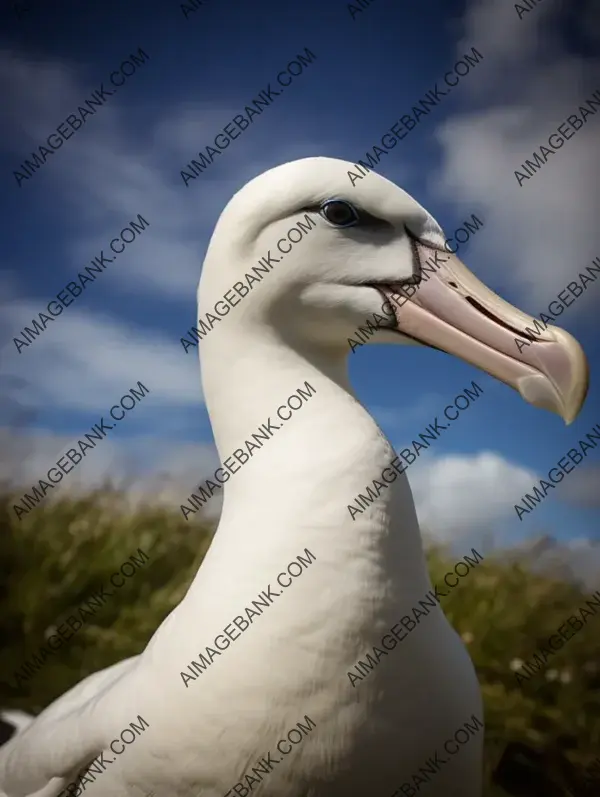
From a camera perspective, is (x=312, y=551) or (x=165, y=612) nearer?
(x=312, y=551)

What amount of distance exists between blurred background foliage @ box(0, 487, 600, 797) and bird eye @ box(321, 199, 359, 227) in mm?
1481

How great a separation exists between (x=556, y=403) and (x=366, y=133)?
1677 millimetres

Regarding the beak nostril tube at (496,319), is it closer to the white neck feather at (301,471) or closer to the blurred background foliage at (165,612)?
the white neck feather at (301,471)

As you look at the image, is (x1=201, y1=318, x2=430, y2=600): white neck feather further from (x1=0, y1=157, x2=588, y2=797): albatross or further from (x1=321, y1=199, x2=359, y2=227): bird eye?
(x1=321, y1=199, x2=359, y2=227): bird eye

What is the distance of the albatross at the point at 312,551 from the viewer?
89 cm

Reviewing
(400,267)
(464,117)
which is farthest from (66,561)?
(464,117)

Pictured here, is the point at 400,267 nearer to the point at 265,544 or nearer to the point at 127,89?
the point at 265,544

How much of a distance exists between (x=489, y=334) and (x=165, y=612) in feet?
5.25

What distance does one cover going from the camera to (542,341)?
3.29 ft

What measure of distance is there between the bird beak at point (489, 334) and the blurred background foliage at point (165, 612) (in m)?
1.30

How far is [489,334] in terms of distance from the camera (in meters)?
1.05

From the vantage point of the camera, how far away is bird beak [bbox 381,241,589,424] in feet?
3.21

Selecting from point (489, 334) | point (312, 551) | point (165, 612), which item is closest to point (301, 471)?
point (312, 551)

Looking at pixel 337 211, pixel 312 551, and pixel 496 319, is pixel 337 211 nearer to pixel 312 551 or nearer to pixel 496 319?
pixel 496 319
